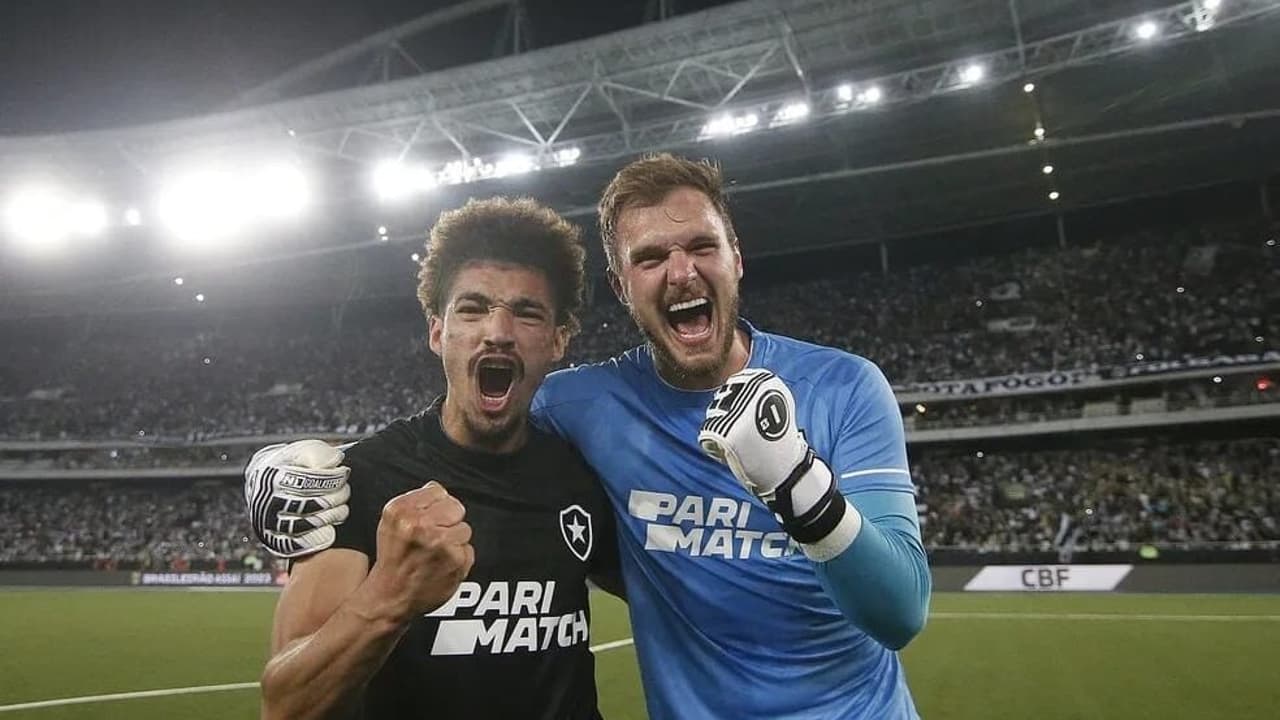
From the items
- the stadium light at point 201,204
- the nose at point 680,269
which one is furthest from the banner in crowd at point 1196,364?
the stadium light at point 201,204

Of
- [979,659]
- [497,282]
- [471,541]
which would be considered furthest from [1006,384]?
[471,541]

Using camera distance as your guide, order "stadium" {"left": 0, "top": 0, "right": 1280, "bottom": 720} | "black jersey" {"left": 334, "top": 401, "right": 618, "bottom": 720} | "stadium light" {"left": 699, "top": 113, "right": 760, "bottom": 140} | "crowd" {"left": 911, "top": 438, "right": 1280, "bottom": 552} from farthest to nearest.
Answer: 1. "stadium light" {"left": 699, "top": 113, "right": 760, "bottom": 140}
2. "crowd" {"left": 911, "top": 438, "right": 1280, "bottom": 552}
3. "stadium" {"left": 0, "top": 0, "right": 1280, "bottom": 720}
4. "black jersey" {"left": 334, "top": 401, "right": 618, "bottom": 720}

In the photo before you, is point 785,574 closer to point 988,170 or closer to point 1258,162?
point 988,170

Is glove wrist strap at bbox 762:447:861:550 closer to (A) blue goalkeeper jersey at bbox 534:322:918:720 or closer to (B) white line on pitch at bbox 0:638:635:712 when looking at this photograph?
(A) blue goalkeeper jersey at bbox 534:322:918:720

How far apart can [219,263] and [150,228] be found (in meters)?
3.73

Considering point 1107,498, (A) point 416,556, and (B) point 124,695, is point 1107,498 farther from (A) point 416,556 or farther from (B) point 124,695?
(A) point 416,556

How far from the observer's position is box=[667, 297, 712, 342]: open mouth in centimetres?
295

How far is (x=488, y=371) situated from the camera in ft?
9.73

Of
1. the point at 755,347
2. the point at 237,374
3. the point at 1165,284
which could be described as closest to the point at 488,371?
the point at 755,347

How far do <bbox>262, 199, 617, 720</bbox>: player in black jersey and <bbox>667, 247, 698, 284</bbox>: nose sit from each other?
1.62 feet

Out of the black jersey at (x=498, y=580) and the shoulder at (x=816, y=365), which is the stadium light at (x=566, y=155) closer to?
the shoulder at (x=816, y=365)

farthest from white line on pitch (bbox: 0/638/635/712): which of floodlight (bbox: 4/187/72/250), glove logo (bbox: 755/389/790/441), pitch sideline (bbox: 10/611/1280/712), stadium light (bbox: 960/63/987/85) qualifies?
floodlight (bbox: 4/187/72/250)

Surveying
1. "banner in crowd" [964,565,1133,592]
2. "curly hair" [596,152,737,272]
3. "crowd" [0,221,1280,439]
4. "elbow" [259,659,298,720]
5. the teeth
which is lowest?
"banner in crowd" [964,565,1133,592]

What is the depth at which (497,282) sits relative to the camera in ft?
9.97
